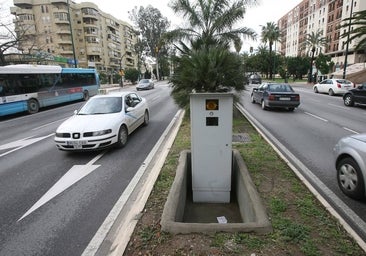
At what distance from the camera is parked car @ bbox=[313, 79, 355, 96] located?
2322 centimetres

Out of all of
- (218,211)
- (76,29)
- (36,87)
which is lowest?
(218,211)

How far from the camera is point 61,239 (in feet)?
11.8

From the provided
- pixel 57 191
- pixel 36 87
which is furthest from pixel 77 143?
pixel 36 87

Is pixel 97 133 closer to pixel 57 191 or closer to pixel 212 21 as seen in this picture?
pixel 57 191

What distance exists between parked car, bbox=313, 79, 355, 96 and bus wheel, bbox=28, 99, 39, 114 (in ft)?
82.1

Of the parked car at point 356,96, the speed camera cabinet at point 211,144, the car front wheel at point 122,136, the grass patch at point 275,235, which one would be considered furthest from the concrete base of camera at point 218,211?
the parked car at point 356,96

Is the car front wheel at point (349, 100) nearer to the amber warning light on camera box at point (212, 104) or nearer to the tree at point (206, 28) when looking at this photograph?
the tree at point (206, 28)

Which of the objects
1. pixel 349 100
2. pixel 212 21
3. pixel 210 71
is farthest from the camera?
pixel 349 100

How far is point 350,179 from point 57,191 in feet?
17.7

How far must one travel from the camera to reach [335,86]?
79.0ft

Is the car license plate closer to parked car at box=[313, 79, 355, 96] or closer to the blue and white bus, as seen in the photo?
the blue and white bus

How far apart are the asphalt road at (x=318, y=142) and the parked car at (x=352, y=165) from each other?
0.18 meters

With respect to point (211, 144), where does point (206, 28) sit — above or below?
above

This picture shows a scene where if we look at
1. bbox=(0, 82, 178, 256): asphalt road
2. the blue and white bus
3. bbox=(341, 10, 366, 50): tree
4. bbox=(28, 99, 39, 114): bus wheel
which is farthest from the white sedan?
bbox=(341, 10, 366, 50): tree
